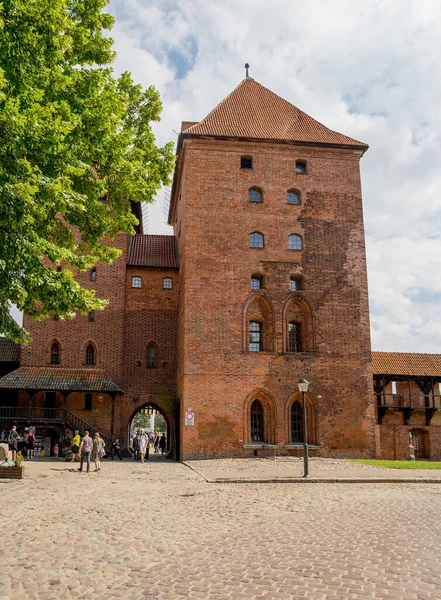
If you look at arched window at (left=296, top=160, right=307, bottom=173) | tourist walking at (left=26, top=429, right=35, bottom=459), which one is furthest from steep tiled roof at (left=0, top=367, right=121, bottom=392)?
arched window at (left=296, top=160, right=307, bottom=173)

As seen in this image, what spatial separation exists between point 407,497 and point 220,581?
8.16 m

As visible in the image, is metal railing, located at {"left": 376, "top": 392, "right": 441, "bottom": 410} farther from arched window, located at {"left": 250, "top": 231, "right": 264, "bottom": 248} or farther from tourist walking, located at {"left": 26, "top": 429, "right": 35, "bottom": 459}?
tourist walking, located at {"left": 26, "top": 429, "right": 35, "bottom": 459}

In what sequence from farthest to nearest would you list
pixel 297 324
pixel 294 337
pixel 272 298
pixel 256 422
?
pixel 297 324, pixel 294 337, pixel 272 298, pixel 256 422

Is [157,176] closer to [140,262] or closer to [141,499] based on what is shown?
[141,499]

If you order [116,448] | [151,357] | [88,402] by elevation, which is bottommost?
[116,448]

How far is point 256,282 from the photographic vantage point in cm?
2644

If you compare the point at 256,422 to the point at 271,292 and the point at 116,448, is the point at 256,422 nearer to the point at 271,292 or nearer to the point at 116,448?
the point at 271,292

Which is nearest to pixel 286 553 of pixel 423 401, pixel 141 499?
pixel 141 499

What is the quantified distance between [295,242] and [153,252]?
9.26 m

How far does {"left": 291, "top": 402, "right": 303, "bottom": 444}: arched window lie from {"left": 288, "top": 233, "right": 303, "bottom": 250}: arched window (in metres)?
7.48

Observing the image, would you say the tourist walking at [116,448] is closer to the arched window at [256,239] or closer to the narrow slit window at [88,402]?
the narrow slit window at [88,402]

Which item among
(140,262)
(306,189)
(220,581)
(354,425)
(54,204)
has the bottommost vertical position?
(220,581)

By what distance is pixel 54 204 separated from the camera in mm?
8938

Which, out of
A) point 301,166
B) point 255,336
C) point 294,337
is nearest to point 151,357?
point 255,336
